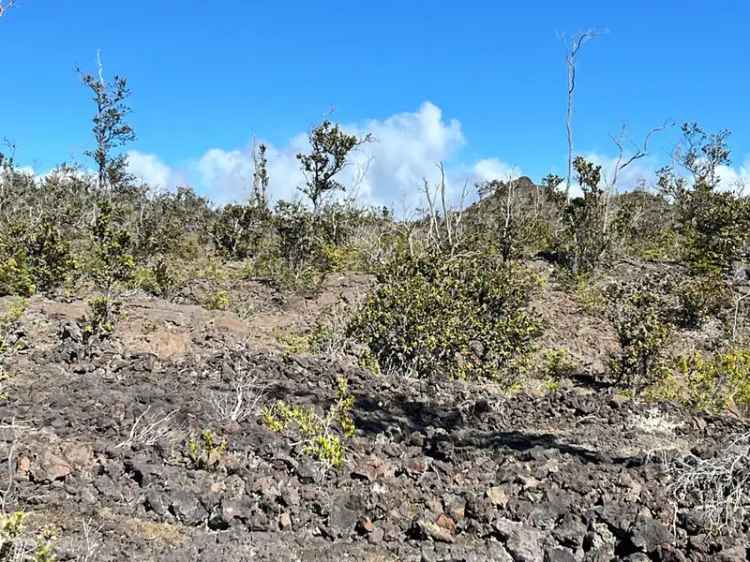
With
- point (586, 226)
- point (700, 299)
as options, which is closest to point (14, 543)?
point (700, 299)

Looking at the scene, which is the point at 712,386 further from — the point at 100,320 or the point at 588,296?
the point at 100,320

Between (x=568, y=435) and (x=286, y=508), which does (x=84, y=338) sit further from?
(x=568, y=435)

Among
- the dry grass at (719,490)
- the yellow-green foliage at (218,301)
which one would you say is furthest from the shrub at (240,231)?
the dry grass at (719,490)

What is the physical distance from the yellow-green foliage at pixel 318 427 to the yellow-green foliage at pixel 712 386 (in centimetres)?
415

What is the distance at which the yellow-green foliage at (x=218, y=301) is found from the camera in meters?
11.7

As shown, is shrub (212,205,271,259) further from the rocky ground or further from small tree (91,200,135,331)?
the rocky ground

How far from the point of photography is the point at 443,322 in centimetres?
841

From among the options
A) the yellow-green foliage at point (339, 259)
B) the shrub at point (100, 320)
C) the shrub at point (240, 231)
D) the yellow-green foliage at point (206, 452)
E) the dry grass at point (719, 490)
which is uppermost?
the shrub at point (240, 231)

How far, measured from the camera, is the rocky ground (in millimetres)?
3846

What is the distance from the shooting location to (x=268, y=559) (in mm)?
3574

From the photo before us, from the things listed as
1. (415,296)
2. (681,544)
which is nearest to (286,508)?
(681,544)

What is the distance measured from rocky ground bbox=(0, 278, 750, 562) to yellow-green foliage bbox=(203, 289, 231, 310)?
3.87m

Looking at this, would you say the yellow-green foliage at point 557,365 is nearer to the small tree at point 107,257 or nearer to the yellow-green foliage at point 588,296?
the yellow-green foliage at point 588,296

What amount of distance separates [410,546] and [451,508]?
515 mm
